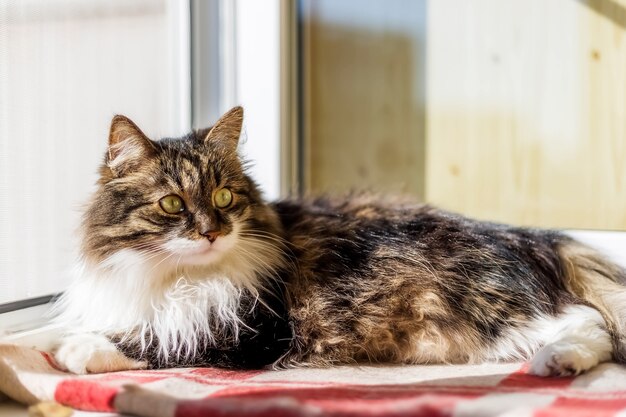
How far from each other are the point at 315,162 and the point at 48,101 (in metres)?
1.11

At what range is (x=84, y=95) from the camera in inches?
76.2

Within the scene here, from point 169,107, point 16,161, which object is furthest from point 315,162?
point 16,161

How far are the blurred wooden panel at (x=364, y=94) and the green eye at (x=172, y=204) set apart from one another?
98 cm

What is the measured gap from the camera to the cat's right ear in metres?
1.54

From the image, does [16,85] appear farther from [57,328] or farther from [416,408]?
[416,408]

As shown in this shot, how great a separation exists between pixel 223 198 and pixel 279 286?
254 millimetres

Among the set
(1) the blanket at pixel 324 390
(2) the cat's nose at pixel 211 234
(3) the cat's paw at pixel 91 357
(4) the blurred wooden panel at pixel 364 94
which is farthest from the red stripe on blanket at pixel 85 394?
(4) the blurred wooden panel at pixel 364 94

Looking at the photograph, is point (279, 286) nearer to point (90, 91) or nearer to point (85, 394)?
point (85, 394)

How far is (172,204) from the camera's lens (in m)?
1.56

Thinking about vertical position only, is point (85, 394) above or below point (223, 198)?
below

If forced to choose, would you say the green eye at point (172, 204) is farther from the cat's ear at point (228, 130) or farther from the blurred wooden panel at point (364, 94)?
the blurred wooden panel at point (364, 94)

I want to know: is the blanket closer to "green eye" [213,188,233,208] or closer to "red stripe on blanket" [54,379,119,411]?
"red stripe on blanket" [54,379,119,411]

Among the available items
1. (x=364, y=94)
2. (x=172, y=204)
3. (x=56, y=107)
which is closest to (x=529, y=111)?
(x=364, y=94)

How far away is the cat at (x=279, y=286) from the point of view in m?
1.55
